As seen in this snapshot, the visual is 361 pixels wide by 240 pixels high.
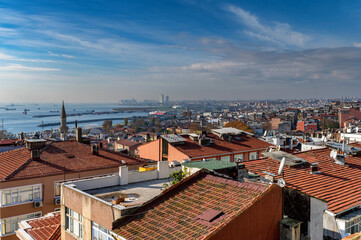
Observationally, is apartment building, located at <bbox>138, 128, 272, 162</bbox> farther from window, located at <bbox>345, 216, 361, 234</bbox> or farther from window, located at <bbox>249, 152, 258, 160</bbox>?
window, located at <bbox>345, 216, 361, 234</bbox>

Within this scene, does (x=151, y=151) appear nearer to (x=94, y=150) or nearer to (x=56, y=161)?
(x=94, y=150)

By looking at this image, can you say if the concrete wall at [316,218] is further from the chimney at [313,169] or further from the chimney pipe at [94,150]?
the chimney pipe at [94,150]

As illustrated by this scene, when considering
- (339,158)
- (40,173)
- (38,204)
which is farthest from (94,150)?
(339,158)

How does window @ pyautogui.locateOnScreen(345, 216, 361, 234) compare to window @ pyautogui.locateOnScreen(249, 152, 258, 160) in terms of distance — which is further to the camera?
window @ pyautogui.locateOnScreen(249, 152, 258, 160)

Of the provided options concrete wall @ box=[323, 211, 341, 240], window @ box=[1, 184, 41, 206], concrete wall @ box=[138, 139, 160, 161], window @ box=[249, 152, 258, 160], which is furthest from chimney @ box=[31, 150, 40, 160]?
window @ box=[249, 152, 258, 160]

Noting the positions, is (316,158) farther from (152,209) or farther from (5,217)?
(5,217)

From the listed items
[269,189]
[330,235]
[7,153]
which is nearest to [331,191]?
[330,235]
